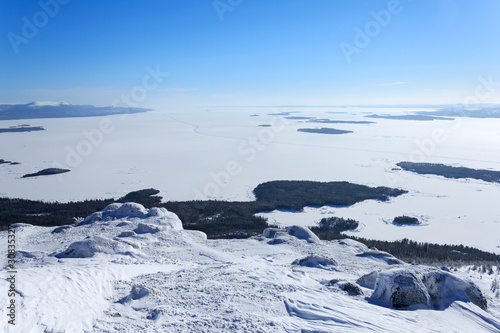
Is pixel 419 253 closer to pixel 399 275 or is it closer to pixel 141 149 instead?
pixel 399 275

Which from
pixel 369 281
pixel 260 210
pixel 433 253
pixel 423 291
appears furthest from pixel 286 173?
pixel 423 291

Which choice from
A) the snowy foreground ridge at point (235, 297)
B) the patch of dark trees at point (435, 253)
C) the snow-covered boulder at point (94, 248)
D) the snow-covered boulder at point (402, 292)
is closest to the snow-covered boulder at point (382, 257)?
the snowy foreground ridge at point (235, 297)

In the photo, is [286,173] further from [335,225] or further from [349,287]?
[349,287]

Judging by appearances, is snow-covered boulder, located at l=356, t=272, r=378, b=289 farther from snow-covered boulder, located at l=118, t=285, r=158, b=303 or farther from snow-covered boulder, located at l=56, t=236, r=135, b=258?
snow-covered boulder, located at l=56, t=236, r=135, b=258

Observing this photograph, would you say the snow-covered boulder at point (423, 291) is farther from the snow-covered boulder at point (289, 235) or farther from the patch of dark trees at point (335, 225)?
the patch of dark trees at point (335, 225)

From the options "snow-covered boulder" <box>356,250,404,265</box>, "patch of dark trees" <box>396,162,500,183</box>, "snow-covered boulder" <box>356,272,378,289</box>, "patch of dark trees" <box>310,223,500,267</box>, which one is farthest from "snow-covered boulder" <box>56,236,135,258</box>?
"patch of dark trees" <box>396,162,500,183</box>

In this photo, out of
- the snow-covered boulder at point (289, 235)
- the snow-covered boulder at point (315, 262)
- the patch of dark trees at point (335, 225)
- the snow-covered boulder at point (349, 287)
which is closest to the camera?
the snow-covered boulder at point (349, 287)

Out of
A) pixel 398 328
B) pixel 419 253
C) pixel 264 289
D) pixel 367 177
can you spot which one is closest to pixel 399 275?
pixel 398 328
